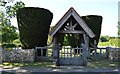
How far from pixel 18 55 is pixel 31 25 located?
123 inches

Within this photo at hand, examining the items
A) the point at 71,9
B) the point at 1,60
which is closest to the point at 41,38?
the point at 1,60

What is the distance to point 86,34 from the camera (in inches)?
687

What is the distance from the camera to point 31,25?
68.4 ft

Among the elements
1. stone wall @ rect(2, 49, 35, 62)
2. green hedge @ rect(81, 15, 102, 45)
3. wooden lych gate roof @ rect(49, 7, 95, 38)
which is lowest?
stone wall @ rect(2, 49, 35, 62)

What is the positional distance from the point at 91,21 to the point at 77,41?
10.5 feet

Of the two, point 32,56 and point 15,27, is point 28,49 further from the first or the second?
point 15,27

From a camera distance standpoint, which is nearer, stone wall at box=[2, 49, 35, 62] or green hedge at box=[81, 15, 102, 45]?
stone wall at box=[2, 49, 35, 62]

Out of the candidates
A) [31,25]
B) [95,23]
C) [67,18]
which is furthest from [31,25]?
[95,23]

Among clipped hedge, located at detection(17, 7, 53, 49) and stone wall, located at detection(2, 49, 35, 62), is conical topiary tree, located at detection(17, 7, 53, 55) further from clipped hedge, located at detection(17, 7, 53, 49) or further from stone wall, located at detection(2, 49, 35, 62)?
A: stone wall, located at detection(2, 49, 35, 62)

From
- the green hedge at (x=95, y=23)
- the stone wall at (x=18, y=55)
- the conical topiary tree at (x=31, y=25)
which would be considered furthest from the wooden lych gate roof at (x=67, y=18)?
the green hedge at (x=95, y=23)

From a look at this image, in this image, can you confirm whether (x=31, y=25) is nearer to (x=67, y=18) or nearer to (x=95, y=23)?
(x=67, y=18)

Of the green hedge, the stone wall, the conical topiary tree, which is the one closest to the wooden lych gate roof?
the stone wall

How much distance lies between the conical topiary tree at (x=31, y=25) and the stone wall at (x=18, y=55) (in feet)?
5.40

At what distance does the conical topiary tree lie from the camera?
2086cm
